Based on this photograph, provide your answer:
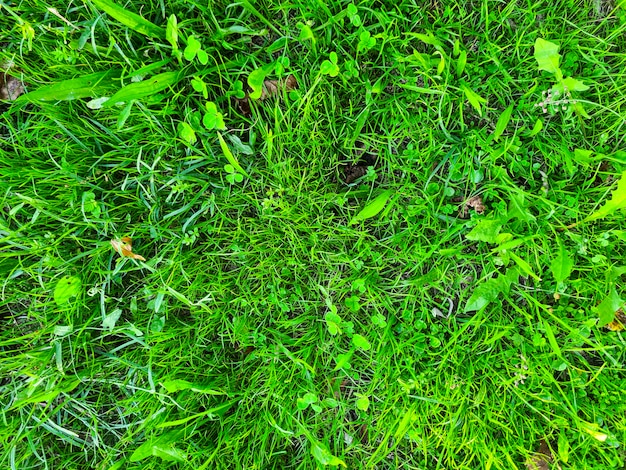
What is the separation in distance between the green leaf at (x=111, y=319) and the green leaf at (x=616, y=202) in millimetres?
1905

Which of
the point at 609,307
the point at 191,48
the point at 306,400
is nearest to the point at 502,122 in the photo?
the point at 609,307

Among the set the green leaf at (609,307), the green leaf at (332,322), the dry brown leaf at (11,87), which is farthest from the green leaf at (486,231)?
the dry brown leaf at (11,87)

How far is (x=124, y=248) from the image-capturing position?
5.24 ft

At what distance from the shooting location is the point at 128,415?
67.2 inches

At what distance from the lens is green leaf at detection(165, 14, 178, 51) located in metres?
1.43

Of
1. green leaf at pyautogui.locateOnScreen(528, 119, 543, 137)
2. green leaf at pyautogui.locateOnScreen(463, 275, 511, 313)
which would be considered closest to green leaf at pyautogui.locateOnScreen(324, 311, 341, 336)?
green leaf at pyautogui.locateOnScreen(463, 275, 511, 313)

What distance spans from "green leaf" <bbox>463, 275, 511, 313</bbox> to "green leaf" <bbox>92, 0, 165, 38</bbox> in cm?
158

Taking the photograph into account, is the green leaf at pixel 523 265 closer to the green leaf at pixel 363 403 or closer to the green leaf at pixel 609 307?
the green leaf at pixel 609 307

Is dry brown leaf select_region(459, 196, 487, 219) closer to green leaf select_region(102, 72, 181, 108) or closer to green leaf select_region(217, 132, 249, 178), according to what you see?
green leaf select_region(217, 132, 249, 178)

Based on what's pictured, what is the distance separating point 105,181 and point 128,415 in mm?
986

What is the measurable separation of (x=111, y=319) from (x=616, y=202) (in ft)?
6.51

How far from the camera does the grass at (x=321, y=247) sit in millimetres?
1584

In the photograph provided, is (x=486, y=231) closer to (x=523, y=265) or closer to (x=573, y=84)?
(x=523, y=265)

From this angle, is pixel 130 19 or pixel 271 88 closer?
pixel 130 19
